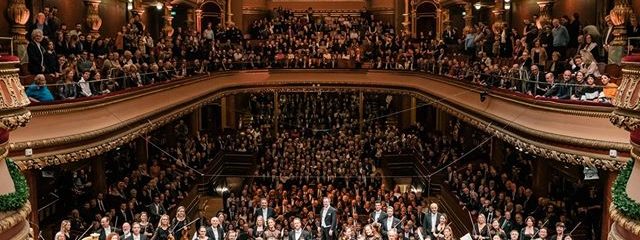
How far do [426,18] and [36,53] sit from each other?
21074 mm

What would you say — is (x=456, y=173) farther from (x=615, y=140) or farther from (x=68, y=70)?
(x=68, y=70)

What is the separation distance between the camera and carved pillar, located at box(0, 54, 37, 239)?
14.8ft

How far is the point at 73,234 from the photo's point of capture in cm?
1147

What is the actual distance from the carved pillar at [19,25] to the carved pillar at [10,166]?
6416 mm

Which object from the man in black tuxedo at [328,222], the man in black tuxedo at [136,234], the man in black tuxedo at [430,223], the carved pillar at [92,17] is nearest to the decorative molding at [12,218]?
the man in black tuxedo at [136,234]

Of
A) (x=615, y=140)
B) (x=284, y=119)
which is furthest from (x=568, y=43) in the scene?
(x=284, y=119)

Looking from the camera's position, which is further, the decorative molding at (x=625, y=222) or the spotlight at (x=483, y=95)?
the spotlight at (x=483, y=95)

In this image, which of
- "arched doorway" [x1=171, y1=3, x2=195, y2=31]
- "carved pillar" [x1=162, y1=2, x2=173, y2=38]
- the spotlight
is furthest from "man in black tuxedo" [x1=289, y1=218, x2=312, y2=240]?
"arched doorway" [x1=171, y1=3, x2=195, y2=31]

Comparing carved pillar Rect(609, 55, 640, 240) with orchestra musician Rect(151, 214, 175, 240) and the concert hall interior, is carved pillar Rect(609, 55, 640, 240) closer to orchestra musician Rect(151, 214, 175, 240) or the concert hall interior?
the concert hall interior

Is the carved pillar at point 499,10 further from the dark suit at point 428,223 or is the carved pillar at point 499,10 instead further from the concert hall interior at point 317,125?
the dark suit at point 428,223

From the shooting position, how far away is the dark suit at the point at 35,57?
34.9 feet

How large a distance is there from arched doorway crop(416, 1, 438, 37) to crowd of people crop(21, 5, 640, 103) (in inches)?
33.8

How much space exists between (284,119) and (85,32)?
10005mm

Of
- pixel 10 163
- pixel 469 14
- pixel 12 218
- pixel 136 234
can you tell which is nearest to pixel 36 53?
pixel 136 234
